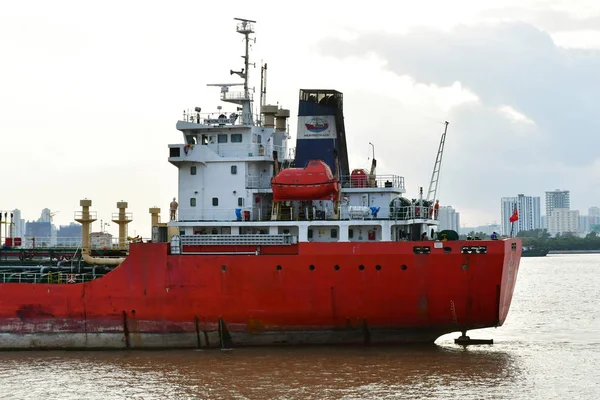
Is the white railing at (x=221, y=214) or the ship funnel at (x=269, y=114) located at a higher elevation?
the ship funnel at (x=269, y=114)

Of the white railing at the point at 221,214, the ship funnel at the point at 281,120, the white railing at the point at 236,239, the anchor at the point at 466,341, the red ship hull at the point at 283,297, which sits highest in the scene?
the ship funnel at the point at 281,120

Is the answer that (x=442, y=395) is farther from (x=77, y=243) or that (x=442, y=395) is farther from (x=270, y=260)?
(x=77, y=243)

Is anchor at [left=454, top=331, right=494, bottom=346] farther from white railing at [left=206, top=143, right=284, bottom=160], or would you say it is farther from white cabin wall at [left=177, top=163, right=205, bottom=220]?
white cabin wall at [left=177, top=163, right=205, bottom=220]

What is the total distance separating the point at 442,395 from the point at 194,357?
340 inches

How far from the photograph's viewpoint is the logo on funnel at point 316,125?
32406 millimetres

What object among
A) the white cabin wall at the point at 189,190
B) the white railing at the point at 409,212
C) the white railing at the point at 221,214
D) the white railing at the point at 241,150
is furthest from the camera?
the white railing at the point at 241,150

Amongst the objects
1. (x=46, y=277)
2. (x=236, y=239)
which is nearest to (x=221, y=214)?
(x=236, y=239)

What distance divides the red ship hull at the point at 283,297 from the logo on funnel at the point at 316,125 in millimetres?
4921

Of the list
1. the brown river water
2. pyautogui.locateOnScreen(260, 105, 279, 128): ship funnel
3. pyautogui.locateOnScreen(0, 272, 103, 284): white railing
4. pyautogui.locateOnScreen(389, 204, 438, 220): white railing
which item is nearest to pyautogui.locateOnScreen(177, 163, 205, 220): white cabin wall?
pyautogui.locateOnScreen(260, 105, 279, 128): ship funnel

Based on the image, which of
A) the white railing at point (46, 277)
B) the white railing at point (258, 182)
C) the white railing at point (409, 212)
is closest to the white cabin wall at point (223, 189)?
the white railing at point (258, 182)

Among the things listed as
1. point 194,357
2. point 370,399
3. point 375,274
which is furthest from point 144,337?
point 370,399

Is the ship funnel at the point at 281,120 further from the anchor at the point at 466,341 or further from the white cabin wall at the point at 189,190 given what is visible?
the anchor at the point at 466,341

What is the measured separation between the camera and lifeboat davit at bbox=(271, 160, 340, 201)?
30.4 m

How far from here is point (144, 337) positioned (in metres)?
30.2
